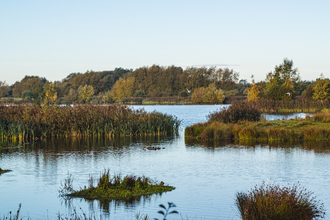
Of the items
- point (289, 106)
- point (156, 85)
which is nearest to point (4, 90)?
point (156, 85)

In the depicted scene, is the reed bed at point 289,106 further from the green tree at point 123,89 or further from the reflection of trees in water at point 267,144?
the green tree at point 123,89

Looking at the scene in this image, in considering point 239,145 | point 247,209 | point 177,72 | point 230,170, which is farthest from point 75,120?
point 177,72

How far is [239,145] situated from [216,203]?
11.8m

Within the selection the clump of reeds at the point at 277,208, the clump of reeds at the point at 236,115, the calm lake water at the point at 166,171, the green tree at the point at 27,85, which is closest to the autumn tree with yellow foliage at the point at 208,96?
the green tree at the point at 27,85

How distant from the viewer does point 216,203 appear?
32.0ft

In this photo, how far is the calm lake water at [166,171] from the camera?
9.50 metres

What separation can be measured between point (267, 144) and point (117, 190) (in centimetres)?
1287

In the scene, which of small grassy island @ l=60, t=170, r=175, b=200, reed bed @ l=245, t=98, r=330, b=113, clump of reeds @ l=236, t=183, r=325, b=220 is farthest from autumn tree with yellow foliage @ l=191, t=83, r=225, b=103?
clump of reeds @ l=236, t=183, r=325, b=220

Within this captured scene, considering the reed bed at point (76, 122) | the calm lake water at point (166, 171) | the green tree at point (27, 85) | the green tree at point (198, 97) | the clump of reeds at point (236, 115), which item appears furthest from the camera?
the green tree at point (27, 85)

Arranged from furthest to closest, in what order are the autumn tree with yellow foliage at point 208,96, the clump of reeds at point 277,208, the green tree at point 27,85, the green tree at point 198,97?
the green tree at point 27,85 < the green tree at point 198,97 < the autumn tree with yellow foliage at point 208,96 < the clump of reeds at point 277,208

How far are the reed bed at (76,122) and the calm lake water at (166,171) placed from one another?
2.52 meters

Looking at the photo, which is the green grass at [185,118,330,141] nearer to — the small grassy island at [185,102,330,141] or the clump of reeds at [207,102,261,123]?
the small grassy island at [185,102,330,141]

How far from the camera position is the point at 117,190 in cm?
1053

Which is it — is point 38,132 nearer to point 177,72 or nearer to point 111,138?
point 111,138
